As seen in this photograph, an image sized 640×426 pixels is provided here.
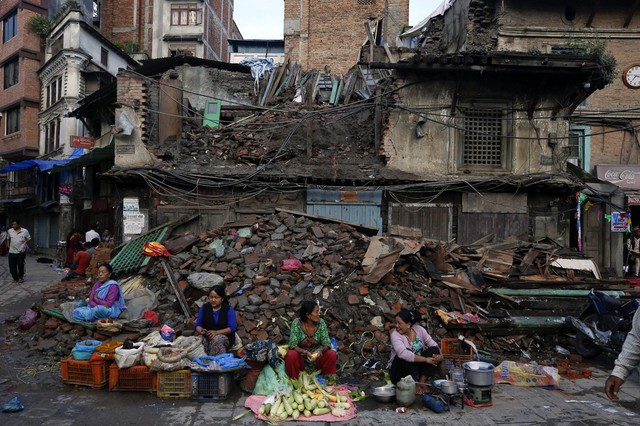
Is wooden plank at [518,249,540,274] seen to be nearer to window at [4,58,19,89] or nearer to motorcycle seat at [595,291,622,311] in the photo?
motorcycle seat at [595,291,622,311]

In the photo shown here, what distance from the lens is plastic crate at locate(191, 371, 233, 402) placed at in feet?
19.1

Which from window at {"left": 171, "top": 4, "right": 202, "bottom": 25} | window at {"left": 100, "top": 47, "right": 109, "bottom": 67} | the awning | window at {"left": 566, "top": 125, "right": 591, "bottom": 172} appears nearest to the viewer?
the awning

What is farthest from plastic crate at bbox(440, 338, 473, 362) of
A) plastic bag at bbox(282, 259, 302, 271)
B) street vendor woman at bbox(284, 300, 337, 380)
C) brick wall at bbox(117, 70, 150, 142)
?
brick wall at bbox(117, 70, 150, 142)

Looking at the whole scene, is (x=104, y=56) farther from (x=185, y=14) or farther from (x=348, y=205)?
(x=348, y=205)

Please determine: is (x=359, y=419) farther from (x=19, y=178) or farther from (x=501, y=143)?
(x=19, y=178)

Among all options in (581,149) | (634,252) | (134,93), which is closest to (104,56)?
(134,93)

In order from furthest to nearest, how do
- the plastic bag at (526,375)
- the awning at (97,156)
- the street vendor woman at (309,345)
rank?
the awning at (97,156), the plastic bag at (526,375), the street vendor woman at (309,345)

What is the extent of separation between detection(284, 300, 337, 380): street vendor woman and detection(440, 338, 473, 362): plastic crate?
1988 millimetres

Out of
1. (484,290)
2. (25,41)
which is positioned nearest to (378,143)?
(484,290)

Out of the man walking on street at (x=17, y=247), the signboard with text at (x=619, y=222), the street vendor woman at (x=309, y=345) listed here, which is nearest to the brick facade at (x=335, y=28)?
the signboard with text at (x=619, y=222)

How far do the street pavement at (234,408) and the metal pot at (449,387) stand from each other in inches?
7.5

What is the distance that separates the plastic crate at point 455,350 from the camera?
7.14 m

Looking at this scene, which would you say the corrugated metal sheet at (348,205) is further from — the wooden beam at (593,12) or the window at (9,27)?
the window at (9,27)

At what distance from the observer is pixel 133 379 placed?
6.03 metres
